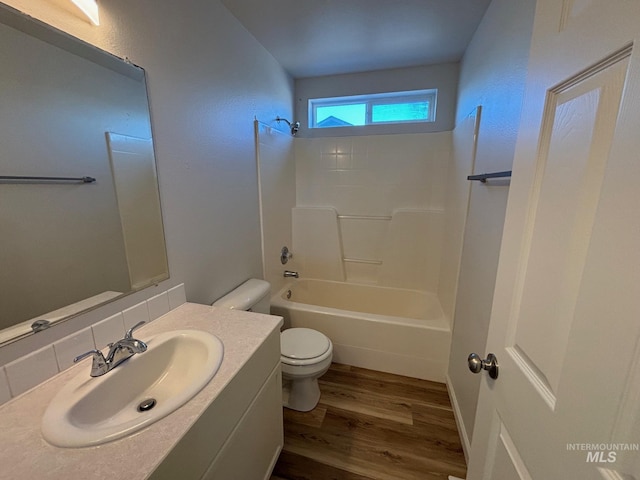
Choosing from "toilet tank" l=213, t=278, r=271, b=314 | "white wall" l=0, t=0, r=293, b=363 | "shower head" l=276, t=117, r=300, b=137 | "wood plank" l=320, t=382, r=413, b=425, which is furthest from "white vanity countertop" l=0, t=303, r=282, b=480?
"shower head" l=276, t=117, r=300, b=137

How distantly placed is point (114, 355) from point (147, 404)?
0.65 feet

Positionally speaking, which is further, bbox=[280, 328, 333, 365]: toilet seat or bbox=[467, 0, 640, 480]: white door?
bbox=[280, 328, 333, 365]: toilet seat

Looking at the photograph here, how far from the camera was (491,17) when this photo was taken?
1.39 m

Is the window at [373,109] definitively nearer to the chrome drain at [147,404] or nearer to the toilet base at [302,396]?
the toilet base at [302,396]

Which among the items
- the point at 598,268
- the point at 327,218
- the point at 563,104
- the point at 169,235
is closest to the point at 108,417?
the point at 169,235

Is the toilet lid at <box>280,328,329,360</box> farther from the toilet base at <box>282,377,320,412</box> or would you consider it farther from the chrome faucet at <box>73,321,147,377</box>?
the chrome faucet at <box>73,321,147,377</box>

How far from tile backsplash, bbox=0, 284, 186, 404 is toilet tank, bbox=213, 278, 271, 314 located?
37cm

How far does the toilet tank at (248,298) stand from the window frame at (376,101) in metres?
1.72

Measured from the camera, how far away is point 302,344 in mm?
1675

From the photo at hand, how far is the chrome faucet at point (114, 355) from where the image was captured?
31.5 inches

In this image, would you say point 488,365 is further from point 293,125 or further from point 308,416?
point 293,125

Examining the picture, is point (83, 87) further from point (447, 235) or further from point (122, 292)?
point (447, 235)

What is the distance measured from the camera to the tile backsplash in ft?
2.35

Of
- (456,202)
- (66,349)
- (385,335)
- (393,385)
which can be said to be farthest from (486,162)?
(66,349)
